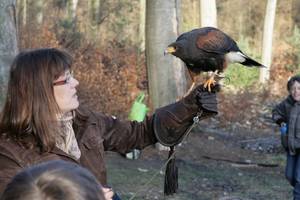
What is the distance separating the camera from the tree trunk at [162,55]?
9.70m

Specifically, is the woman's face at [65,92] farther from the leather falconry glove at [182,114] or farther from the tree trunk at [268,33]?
the tree trunk at [268,33]

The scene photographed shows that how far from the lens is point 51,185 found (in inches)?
62.7

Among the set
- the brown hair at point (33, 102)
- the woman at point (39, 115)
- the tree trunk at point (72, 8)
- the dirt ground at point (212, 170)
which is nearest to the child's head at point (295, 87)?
the dirt ground at point (212, 170)

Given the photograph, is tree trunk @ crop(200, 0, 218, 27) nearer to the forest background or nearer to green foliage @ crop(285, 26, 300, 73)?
the forest background

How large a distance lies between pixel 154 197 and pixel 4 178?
4981 millimetres

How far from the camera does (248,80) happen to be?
20016 mm

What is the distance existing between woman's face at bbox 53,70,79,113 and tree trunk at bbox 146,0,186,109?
6.80m

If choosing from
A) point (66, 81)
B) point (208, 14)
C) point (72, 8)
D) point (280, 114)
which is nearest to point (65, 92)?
point (66, 81)

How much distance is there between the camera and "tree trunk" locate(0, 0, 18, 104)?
5891 millimetres

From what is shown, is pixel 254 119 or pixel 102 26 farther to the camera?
pixel 102 26

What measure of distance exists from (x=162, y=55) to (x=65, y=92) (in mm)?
6993

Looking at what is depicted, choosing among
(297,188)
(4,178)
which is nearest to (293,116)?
(297,188)

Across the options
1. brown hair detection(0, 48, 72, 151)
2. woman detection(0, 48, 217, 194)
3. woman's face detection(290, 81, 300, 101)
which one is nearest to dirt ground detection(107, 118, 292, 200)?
woman's face detection(290, 81, 300, 101)

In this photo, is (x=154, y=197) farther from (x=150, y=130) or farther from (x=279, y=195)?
(x=150, y=130)
